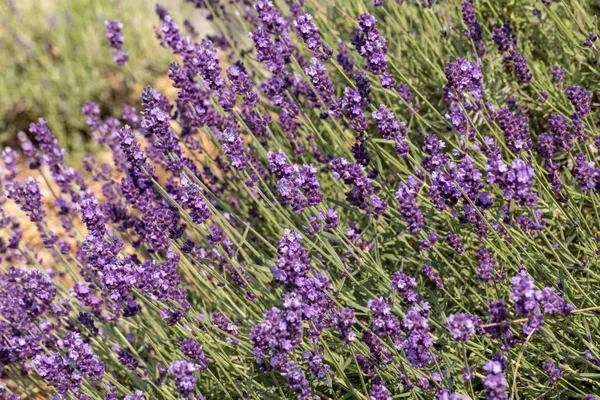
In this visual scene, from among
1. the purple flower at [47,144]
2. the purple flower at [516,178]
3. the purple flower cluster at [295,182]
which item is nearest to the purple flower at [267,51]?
the purple flower cluster at [295,182]

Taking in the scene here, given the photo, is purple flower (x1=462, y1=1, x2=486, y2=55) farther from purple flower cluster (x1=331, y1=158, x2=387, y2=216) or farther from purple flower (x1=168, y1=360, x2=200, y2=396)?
purple flower (x1=168, y1=360, x2=200, y2=396)

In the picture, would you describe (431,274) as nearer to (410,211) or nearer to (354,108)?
(410,211)

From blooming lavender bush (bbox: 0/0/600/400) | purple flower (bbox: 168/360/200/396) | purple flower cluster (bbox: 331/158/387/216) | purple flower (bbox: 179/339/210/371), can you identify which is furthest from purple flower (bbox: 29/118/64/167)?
purple flower (bbox: 168/360/200/396)

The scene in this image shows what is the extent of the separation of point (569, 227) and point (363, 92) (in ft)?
3.46

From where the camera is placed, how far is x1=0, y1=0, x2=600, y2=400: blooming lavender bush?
7.05 ft

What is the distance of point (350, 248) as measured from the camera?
248 centimetres

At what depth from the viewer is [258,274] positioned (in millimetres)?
2826

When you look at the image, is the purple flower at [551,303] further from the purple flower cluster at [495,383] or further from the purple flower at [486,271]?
the purple flower cluster at [495,383]

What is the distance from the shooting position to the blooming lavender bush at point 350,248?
7.05 ft

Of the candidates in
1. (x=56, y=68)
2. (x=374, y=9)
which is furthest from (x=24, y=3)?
(x=374, y=9)

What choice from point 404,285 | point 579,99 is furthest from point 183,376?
point 579,99

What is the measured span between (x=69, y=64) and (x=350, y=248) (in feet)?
16.5

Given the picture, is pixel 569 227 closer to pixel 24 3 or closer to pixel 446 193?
pixel 446 193

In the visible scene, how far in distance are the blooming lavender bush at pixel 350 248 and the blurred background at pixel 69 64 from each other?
10.4 ft
